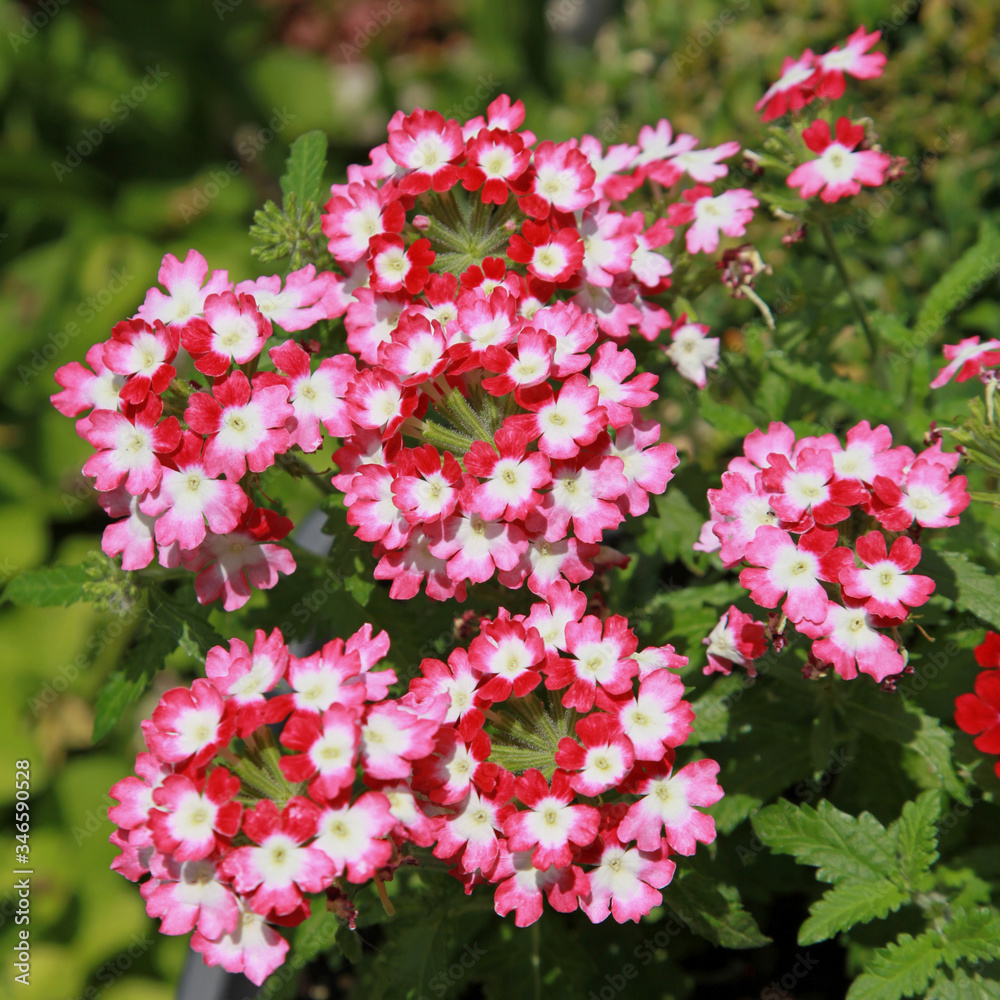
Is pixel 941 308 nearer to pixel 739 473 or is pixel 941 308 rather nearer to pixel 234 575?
pixel 739 473

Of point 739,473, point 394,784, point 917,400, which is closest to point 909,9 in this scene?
point 917,400

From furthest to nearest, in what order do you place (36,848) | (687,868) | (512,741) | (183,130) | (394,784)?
1. (183,130)
2. (36,848)
3. (687,868)
4. (512,741)
5. (394,784)

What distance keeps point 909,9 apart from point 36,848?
4330 millimetres

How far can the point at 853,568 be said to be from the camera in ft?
4.37

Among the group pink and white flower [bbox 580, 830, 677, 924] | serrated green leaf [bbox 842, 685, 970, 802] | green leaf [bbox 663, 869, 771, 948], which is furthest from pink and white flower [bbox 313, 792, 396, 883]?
serrated green leaf [bbox 842, 685, 970, 802]

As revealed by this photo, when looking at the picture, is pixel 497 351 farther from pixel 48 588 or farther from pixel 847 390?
pixel 48 588

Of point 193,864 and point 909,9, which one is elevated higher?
point 909,9

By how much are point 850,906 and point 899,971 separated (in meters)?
0.14

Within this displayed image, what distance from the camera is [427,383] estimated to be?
144 cm

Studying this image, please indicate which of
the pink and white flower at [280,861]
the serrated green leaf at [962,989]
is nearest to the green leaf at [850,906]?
the serrated green leaf at [962,989]

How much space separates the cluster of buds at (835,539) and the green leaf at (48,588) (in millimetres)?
1151

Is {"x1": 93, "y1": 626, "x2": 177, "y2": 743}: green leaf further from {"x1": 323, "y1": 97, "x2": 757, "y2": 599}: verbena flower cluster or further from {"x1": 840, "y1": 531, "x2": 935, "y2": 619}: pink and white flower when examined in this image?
{"x1": 840, "y1": 531, "x2": 935, "y2": 619}: pink and white flower

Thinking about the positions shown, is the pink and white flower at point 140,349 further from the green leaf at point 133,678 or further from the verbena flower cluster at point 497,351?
the green leaf at point 133,678

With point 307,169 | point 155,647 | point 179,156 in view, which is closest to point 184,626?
point 155,647
